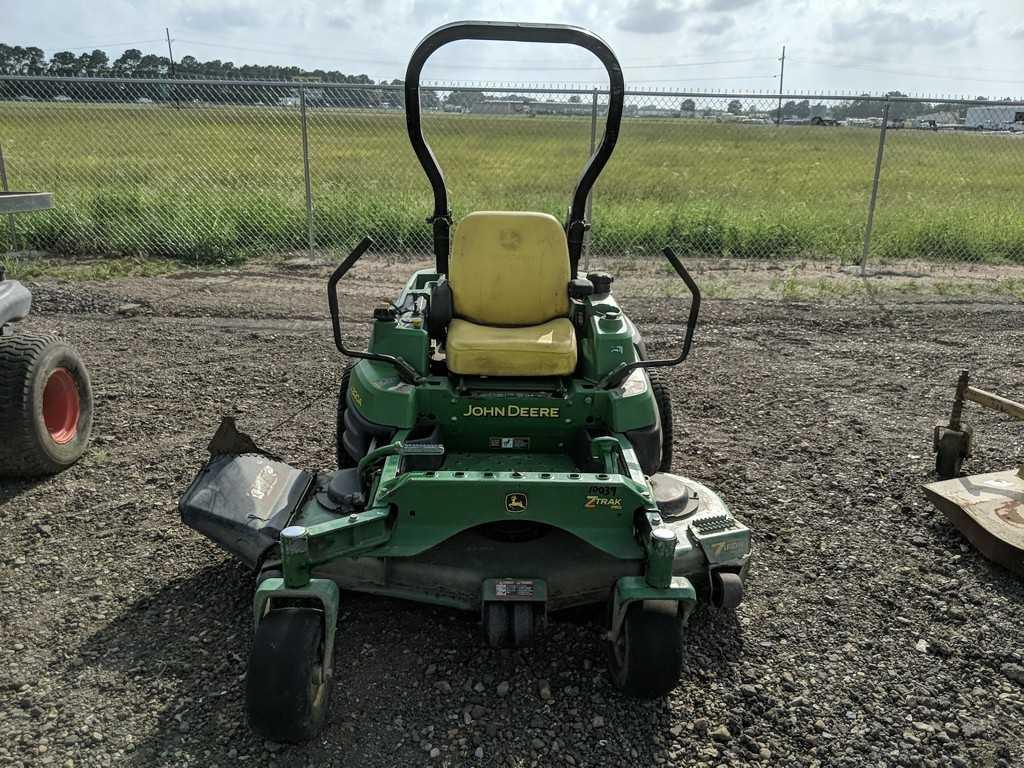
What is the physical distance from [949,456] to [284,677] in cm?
370

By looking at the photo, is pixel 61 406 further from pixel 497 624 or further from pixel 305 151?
pixel 305 151

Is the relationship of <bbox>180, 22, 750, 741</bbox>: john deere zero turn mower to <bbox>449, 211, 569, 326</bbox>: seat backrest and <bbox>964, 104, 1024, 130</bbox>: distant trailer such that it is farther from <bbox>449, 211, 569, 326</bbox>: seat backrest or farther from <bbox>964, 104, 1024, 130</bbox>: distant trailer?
<bbox>964, 104, 1024, 130</bbox>: distant trailer

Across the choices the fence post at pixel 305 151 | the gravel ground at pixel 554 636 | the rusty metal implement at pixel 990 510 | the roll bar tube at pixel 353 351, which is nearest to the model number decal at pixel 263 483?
the gravel ground at pixel 554 636

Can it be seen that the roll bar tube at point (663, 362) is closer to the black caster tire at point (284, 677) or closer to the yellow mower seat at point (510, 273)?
the yellow mower seat at point (510, 273)

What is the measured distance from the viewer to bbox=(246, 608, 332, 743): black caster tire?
2.55 metres

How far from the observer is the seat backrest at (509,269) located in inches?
165

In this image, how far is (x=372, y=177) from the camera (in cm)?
1262

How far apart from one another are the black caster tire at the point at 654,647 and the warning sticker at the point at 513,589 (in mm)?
360

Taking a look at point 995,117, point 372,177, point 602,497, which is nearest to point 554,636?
point 602,497

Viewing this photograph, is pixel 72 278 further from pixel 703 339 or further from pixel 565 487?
pixel 565 487

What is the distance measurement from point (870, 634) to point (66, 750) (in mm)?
2897

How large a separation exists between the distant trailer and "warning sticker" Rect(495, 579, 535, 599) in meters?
12.3

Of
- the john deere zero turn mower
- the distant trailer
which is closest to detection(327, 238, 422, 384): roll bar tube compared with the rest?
the john deere zero turn mower

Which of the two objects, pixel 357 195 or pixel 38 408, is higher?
pixel 357 195
